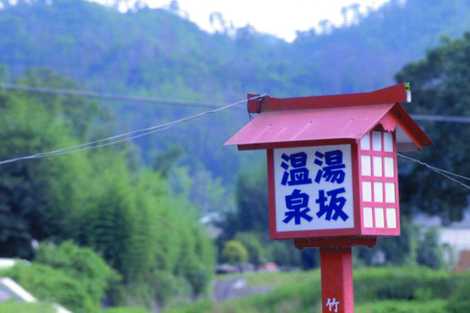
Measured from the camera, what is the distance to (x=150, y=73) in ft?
383

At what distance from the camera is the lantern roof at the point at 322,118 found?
9.91 meters

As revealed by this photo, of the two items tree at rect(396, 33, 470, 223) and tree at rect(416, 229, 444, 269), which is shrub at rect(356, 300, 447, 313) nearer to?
tree at rect(396, 33, 470, 223)

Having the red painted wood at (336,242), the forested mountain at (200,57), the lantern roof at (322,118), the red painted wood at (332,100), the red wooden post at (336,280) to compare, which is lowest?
the red wooden post at (336,280)

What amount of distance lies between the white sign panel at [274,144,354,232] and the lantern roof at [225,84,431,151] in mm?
171

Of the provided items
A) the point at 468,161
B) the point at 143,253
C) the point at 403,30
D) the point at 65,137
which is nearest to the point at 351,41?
the point at 403,30

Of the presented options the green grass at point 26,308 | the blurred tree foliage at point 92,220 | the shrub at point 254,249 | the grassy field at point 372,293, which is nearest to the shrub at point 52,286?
the grassy field at point 372,293

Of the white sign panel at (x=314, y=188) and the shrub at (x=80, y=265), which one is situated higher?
the white sign panel at (x=314, y=188)

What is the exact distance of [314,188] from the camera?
995 centimetres

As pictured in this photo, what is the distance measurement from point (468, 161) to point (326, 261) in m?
17.7

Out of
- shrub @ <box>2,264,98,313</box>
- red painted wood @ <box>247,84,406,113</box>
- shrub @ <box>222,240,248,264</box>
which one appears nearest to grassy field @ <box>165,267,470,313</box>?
shrub @ <box>2,264,98,313</box>

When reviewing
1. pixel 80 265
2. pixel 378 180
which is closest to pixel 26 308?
pixel 378 180

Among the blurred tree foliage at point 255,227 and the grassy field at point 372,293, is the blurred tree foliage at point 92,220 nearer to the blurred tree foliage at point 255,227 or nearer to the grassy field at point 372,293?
the grassy field at point 372,293

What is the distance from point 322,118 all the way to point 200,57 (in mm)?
106353

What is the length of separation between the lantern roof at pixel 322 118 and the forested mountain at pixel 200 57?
7280 centimetres
